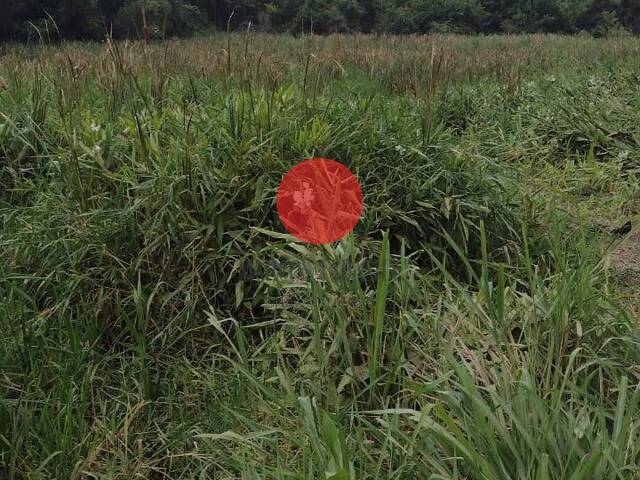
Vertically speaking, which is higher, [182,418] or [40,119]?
[40,119]

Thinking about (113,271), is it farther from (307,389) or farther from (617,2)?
(617,2)

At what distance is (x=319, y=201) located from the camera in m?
2.39

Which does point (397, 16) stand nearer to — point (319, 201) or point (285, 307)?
point (319, 201)

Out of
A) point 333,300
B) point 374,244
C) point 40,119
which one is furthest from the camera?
point 40,119

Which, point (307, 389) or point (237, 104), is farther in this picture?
point (237, 104)

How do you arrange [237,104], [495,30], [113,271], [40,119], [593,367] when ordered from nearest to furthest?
[593,367] → [113,271] → [237,104] → [40,119] → [495,30]

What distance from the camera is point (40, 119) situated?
3033 mm

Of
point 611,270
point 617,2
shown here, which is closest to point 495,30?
point 617,2

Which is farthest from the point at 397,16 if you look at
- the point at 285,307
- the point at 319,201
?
the point at 285,307

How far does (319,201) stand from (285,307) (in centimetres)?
55

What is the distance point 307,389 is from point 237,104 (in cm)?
145

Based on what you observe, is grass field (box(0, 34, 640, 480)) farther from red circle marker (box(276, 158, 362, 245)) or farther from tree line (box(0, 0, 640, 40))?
tree line (box(0, 0, 640, 40))

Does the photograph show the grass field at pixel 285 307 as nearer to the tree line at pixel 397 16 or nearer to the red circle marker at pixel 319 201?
the red circle marker at pixel 319 201

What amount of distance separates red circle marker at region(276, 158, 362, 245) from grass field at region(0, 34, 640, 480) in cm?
7
